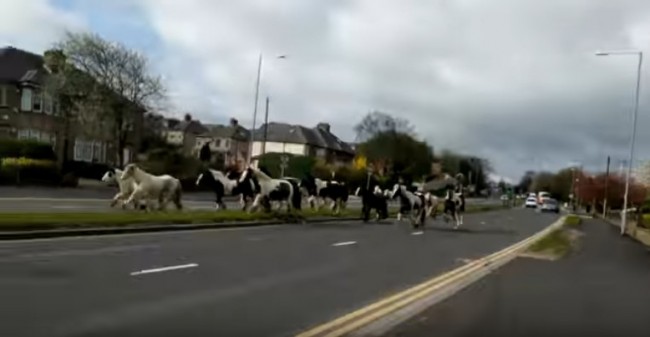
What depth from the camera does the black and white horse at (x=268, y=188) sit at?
122ft

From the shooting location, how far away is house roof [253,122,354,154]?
115625mm

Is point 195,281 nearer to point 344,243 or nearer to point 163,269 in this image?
point 163,269

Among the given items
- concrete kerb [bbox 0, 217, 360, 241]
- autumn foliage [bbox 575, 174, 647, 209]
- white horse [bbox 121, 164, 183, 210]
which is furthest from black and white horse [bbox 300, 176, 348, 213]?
autumn foliage [bbox 575, 174, 647, 209]

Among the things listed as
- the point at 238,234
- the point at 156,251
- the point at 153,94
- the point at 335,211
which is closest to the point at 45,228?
the point at 156,251

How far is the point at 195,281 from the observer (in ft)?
46.1

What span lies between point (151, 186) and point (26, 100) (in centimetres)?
4342

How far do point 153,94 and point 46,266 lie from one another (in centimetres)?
5396

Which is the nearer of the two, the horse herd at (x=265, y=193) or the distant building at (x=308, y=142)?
the horse herd at (x=265, y=193)

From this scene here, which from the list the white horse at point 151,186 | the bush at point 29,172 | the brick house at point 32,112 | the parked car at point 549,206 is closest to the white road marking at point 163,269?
the white horse at point 151,186

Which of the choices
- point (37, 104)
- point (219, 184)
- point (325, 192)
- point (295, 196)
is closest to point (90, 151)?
point (37, 104)

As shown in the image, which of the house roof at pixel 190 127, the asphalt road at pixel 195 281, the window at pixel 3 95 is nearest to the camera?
the asphalt road at pixel 195 281

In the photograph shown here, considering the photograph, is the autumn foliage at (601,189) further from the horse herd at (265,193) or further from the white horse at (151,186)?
the white horse at (151,186)

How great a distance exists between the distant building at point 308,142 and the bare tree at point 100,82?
46842 millimetres

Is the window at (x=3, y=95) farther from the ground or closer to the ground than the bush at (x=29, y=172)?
farther from the ground
